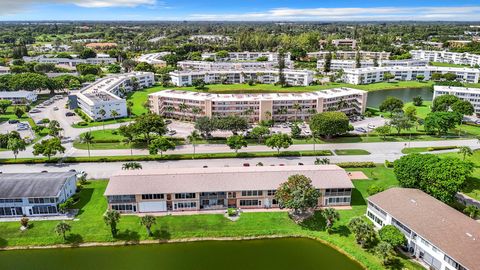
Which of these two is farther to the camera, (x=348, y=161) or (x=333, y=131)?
(x=333, y=131)

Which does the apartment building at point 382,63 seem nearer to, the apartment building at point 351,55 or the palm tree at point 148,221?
the apartment building at point 351,55

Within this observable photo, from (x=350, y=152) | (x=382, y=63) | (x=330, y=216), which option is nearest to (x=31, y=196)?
(x=330, y=216)

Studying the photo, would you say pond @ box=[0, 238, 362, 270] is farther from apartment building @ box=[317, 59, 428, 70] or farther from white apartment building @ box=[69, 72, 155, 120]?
apartment building @ box=[317, 59, 428, 70]

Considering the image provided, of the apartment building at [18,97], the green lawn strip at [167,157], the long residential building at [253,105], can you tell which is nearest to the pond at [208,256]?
the green lawn strip at [167,157]

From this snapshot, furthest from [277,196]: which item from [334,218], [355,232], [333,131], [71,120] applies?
[71,120]

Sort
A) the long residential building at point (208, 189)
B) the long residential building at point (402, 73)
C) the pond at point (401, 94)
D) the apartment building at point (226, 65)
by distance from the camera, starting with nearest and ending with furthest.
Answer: the long residential building at point (208, 189)
the pond at point (401, 94)
the long residential building at point (402, 73)
the apartment building at point (226, 65)

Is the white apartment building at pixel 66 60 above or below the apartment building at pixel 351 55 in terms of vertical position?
below

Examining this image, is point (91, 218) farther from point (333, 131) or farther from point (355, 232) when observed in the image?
point (333, 131)
